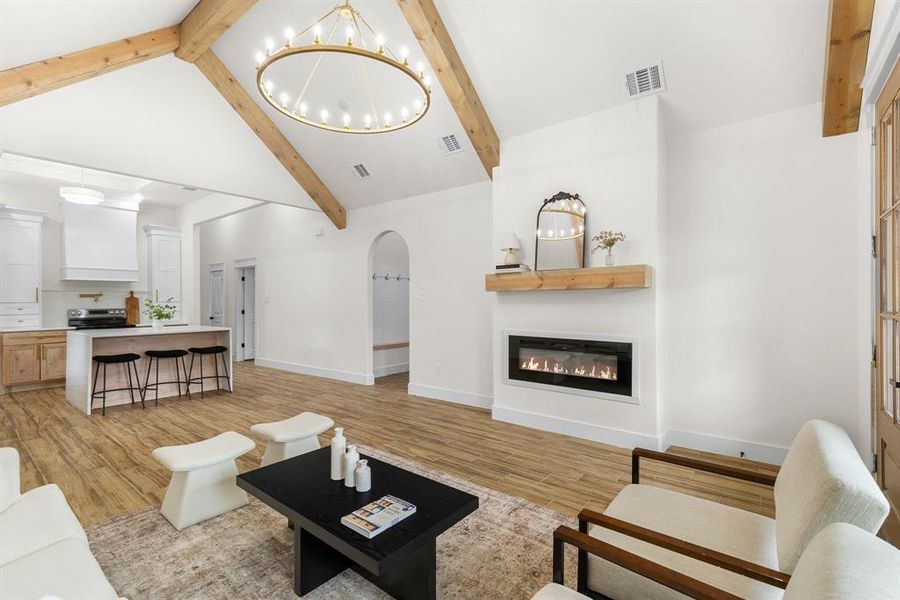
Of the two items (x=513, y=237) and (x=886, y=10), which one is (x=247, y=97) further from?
(x=886, y=10)

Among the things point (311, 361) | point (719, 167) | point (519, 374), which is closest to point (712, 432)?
point (519, 374)

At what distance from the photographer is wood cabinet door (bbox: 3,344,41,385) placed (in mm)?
6117

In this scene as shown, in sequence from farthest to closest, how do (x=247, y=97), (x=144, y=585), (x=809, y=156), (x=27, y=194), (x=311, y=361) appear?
(x=311, y=361)
(x=27, y=194)
(x=247, y=97)
(x=809, y=156)
(x=144, y=585)

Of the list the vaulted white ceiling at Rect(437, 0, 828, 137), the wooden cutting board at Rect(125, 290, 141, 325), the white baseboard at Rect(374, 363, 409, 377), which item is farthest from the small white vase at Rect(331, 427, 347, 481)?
the wooden cutting board at Rect(125, 290, 141, 325)

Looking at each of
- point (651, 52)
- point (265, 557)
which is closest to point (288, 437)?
point (265, 557)

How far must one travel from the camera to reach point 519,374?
4617 mm

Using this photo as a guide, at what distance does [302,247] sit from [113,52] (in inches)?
161

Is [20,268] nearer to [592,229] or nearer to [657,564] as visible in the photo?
[592,229]


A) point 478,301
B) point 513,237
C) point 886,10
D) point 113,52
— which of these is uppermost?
point 113,52

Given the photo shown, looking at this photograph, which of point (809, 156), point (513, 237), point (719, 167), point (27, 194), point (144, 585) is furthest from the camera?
point (27, 194)

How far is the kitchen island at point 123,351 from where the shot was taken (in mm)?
5172

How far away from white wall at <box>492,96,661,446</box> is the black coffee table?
7.91ft

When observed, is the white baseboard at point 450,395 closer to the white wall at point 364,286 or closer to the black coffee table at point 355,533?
the white wall at point 364,286

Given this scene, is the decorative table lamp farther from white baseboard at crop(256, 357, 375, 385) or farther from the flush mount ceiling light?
the flush mount ceiling light
